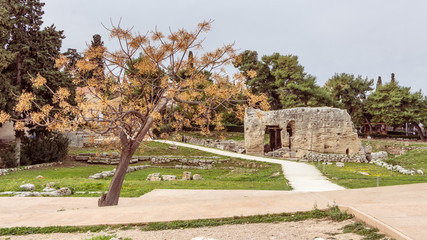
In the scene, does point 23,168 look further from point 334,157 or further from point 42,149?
point 334,157

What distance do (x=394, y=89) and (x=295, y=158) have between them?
112 ft

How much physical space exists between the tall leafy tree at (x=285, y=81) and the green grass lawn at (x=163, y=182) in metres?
23.0

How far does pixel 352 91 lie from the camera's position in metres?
57.8

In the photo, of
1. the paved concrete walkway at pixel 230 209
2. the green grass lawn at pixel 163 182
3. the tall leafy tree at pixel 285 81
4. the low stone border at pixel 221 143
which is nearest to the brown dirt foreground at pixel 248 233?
the paved concrete walkway at pixel 230 209

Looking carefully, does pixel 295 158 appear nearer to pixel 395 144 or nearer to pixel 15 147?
pixel 395 144

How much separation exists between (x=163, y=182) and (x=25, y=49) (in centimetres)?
1798

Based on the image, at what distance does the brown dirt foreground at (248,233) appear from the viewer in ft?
20.8

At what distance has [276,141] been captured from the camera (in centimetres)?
3581

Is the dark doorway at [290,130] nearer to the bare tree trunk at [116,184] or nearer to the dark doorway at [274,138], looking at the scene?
the dark doorway at [274,138]

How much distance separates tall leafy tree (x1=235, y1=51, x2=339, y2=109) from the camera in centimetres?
4978

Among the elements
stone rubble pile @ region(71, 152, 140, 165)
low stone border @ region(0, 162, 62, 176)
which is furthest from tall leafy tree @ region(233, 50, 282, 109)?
low stone border @ region(0, 162, 62, 176)

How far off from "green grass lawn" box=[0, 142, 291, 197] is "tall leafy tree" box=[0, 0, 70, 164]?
638 centimetres

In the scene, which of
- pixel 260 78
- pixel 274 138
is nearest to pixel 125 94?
pixel 274 138

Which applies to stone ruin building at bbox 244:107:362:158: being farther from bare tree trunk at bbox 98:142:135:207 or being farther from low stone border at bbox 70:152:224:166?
bare tree trunk at bbox 98:142:135:207
